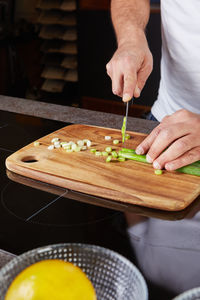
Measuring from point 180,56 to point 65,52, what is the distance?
118 inches

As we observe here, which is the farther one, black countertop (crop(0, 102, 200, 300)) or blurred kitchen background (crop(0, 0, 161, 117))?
blurred kitchen background (crop(0, 0, 161, 117))

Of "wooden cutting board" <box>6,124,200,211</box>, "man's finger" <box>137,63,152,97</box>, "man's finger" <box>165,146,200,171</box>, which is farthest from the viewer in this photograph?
"man's finger" <box>137,63,152,97</box>

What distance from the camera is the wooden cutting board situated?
3.23 ft

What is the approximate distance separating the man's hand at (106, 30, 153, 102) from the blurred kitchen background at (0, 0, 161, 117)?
1845 mm

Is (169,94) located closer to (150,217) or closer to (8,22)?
(150,217)

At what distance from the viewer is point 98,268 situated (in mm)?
523

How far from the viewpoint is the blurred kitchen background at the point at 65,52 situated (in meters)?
3.64

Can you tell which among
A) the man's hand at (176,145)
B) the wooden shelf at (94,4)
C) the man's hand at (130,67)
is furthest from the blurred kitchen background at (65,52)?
the man's hand at (176,145)

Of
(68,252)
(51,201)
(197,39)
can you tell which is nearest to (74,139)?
(51,201)

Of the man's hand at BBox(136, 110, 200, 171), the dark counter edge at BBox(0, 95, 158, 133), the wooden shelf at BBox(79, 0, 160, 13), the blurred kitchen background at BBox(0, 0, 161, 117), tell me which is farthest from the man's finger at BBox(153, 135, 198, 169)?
the wooden shelf at BBox(79, 0, 160, 13)

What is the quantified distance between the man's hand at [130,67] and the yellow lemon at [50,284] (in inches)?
31.8

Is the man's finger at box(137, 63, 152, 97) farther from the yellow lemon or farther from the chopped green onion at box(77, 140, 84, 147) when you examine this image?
the yellow lemon

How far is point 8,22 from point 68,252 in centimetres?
523

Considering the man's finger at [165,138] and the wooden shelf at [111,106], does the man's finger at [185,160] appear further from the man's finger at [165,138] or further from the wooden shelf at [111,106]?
the wooden shelf at [111,106]
